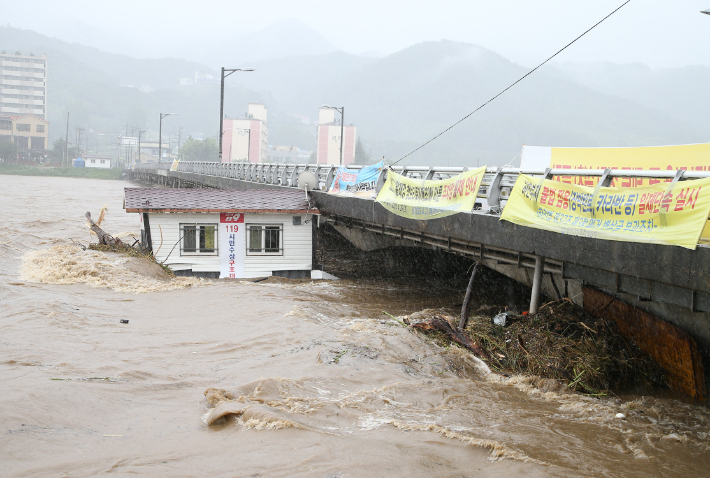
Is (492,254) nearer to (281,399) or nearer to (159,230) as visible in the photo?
(281,399)

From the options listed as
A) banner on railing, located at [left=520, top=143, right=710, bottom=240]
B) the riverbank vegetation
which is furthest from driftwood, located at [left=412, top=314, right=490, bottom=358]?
the riverbank vegetation

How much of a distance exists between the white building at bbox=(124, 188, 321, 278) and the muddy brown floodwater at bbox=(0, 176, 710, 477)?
5318mm

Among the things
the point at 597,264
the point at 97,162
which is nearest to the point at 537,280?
the point at 597,264

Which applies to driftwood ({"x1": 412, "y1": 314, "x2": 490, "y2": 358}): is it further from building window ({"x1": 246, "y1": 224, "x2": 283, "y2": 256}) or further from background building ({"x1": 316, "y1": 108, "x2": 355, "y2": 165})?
background building ({"x1": 316, "y1": 108, "x2": 355, "y2": 165})

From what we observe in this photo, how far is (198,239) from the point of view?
19000mm

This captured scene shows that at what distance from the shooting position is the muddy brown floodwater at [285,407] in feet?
19.7

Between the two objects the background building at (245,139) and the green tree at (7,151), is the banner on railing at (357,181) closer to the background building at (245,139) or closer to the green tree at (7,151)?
the background building at (245,139)

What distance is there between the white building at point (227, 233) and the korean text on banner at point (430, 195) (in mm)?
5172

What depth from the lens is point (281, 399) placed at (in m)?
7.60

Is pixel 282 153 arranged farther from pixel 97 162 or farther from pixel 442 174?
pixel 442 174

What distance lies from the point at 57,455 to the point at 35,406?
1.34 m

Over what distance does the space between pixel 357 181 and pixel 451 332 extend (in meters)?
7.79

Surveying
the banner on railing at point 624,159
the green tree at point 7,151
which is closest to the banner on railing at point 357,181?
the banner on railing at point 624,159

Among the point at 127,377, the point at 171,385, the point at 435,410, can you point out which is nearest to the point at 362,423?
the point at 435,410
